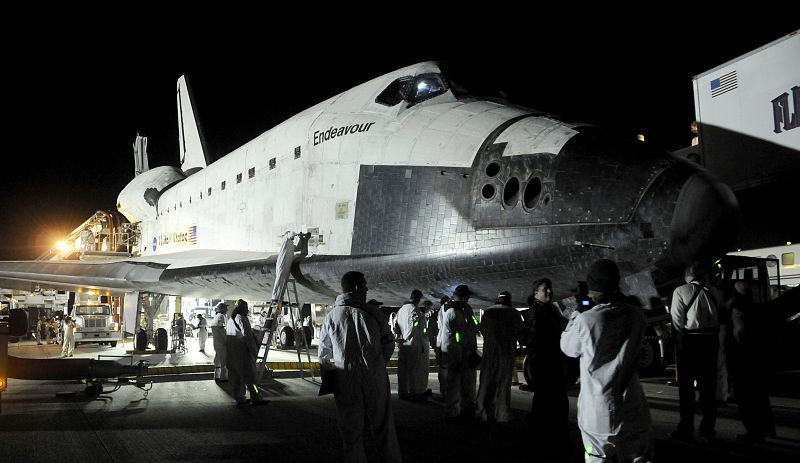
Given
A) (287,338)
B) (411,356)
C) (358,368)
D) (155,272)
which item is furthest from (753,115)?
(287,338)

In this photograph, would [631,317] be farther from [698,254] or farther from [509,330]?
[509,330]

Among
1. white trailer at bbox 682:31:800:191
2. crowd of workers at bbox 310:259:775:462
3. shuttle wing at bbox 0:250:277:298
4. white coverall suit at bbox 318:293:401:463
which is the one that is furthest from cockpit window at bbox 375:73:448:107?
white trailer at bbox 682:31:800:191

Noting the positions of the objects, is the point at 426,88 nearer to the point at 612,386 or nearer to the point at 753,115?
the point at 612,386

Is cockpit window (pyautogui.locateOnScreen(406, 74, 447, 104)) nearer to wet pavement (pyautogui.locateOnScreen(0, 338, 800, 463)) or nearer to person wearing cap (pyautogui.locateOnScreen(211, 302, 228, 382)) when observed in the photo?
wet pavement (pyautogui.locateOnScreen(0, 338, 800, 463))

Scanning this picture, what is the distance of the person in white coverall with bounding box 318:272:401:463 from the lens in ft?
12.3

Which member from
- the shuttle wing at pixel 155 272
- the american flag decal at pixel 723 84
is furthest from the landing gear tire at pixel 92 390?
the american flag decal at pixel 723 84

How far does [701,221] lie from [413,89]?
11.4ft

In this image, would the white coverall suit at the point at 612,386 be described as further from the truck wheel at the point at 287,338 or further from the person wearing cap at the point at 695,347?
the truck wheel at the point at 287,338

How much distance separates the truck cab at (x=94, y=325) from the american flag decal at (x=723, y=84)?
18655mm

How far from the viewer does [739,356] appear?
Answer: 5086 millimetres

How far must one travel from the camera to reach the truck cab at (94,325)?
20.1 meters

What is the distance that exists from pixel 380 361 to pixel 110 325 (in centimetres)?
1948

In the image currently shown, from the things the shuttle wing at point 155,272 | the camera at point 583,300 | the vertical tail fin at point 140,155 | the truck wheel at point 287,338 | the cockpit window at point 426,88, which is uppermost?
the vertical tail fin at point 140,155

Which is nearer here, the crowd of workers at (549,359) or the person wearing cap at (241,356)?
the crowd of workers at (549,359)
